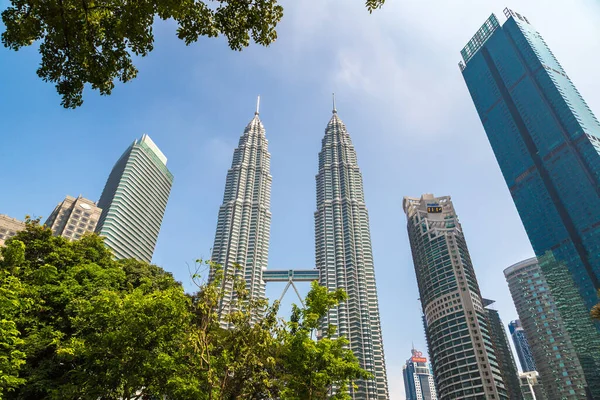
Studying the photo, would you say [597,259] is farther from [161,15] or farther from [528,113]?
[161,15]

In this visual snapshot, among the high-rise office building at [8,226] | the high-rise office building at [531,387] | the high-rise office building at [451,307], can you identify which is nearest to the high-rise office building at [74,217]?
the high-rise office building at [8,226]

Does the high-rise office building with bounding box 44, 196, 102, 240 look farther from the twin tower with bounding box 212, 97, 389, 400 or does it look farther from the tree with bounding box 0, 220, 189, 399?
the tree with bounding box 0, 220, 189, 399

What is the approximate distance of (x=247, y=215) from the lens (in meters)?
136

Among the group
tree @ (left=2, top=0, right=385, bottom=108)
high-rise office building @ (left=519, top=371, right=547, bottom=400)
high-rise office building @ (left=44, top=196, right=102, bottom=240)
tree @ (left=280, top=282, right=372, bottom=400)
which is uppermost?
high-rise office building @ (left=44, top=196, right=102, bottom=240)

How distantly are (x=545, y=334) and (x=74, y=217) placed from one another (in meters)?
178

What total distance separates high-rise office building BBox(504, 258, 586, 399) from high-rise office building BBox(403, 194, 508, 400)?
4701 cm

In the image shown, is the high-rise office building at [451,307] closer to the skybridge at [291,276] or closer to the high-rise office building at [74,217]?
the skybridge at [291,276]

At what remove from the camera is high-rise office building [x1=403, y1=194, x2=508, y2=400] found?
9419cm

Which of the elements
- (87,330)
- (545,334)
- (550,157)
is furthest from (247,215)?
(545,334)

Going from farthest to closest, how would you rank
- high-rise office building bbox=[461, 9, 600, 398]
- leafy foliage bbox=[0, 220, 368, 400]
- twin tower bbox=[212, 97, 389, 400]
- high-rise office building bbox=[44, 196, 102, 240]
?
twin tower bbox=[212, 97, 389, 400] → high-rise office building bbox=[44, 196, 102, 240] → high-rise office building bbox=[461, 9, 600, 398] → leafy foliage bbox=[0, 220, 368, 400]

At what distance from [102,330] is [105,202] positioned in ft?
397

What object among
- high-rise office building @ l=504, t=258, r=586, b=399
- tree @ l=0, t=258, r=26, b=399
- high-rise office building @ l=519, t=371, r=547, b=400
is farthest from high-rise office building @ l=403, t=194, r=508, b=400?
tree @ l=0, t=258, r=26, b=399

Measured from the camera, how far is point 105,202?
123m

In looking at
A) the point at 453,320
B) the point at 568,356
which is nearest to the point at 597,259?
the point at 453,320
